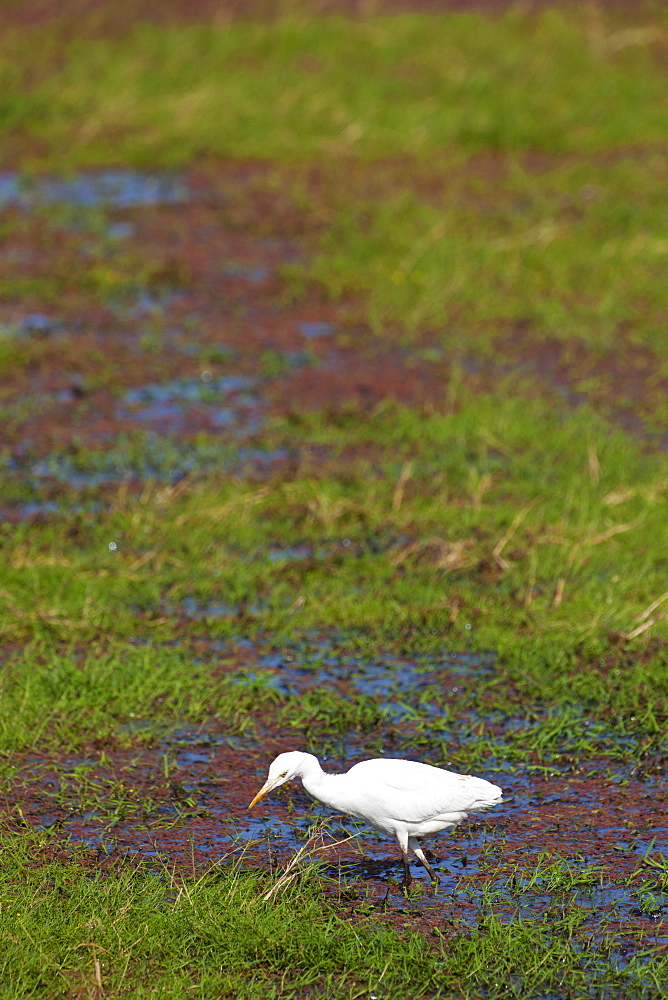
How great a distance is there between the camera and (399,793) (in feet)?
15.4

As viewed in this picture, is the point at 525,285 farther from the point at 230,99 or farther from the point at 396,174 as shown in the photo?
the point at 230,99

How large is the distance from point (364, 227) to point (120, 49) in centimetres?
508

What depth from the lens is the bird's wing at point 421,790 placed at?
4676 mm

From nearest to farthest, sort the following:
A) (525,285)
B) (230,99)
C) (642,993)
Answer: (642,993)
(525,285)
(230,99)

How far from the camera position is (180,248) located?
39.1 feet

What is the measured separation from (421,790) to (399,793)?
0.07 metres

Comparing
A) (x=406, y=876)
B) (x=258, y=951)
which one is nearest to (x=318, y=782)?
(x=406, y=876)

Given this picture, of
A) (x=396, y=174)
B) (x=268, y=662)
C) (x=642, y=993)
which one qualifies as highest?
(x=642, y=993)

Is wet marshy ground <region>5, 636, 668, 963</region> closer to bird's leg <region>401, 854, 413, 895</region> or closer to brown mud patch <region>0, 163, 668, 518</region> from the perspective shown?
bird's leg <region>401, 854, 413, 895</region>

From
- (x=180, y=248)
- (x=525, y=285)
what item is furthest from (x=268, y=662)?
(x=180, y=248)

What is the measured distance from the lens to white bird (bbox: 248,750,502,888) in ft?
15.4

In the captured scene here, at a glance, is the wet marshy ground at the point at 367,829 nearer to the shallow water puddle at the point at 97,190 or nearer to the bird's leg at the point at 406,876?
the bird's leg at the point at 406,876

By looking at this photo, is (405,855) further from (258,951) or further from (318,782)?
(258,951)

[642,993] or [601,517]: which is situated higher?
[642,993]
